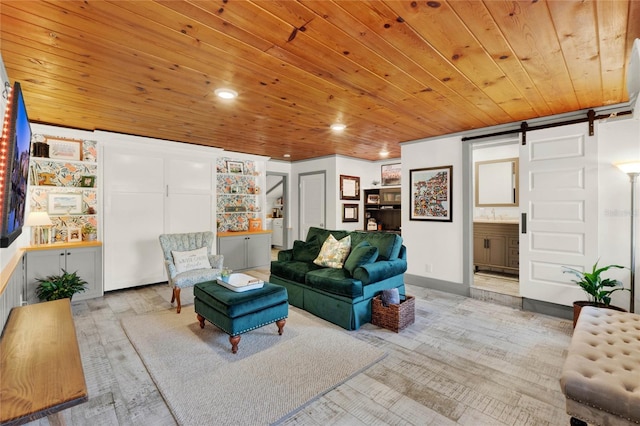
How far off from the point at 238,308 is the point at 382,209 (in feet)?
14.7

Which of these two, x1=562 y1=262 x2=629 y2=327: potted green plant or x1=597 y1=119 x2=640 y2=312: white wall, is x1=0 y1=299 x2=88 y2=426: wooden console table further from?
x1=597 y1=119 x2=640 y2=312: white wall

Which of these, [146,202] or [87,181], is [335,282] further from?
[87,181]

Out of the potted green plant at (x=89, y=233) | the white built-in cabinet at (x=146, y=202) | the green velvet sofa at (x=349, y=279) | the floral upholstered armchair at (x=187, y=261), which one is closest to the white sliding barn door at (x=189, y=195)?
the white built-in cabinet at (x=146, y=202)

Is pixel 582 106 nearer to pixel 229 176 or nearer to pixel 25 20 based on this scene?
pixel 25 20

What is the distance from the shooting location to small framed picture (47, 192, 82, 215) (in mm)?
4047

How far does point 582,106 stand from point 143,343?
517cm

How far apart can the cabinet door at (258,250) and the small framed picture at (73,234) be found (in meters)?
2.60

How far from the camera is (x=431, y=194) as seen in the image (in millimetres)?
4566

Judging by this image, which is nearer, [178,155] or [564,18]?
[564,18]

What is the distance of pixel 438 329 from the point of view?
312 centimetres

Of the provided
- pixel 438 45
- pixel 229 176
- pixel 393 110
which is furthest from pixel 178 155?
pixel 438 45

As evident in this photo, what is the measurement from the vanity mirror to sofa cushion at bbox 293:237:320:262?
3.40 meters

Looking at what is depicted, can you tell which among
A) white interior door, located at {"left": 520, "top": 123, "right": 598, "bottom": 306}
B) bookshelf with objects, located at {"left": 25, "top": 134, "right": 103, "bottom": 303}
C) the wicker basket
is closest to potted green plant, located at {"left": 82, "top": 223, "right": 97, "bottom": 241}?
bookshelf with objects, located at {"left": 25, "top": 134, "right": 103, "bottom": 303}

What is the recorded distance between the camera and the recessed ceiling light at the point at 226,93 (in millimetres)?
2730
